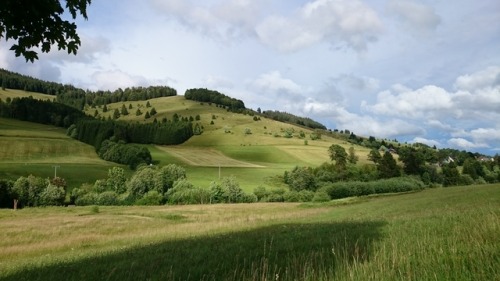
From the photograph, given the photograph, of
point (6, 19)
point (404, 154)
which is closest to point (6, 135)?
point (404, 154)

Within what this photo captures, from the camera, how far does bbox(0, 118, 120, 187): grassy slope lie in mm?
120794

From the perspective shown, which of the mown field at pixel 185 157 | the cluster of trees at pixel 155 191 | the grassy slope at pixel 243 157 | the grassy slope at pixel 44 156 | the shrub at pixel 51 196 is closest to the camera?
the shrub at pixel 51 196

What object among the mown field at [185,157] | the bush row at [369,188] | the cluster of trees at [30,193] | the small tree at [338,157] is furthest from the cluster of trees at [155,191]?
the small tree at [338,157]

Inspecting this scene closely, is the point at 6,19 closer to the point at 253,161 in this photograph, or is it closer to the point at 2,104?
the point at 253,161

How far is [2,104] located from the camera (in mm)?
197875

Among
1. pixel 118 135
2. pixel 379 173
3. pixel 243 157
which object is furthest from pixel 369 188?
pixel 118 135

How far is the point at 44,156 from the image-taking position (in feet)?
469

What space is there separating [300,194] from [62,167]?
3076 inches

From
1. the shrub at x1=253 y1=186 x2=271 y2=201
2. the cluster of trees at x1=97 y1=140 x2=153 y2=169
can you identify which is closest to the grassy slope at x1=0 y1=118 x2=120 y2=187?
the cluster of trees at x1=97 y1=140 x2=153 y2=169

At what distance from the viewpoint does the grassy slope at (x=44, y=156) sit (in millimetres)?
120794

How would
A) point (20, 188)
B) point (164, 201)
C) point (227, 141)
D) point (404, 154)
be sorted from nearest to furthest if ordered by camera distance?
point (20, 188) < point (164, 201) < point (404, 154) < point (227, 141)

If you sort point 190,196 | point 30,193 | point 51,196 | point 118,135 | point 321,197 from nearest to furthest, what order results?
point 51,196 < point 30,193 < point 321,197 < point 190,196 < point 118,135

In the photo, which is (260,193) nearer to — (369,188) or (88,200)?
(369,188)

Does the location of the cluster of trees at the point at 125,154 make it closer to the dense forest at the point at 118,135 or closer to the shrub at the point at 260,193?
the dense forest at the point at 118,135
